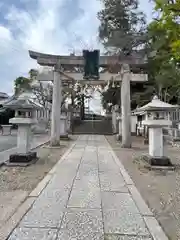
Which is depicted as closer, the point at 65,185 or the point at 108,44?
the point at 65,185

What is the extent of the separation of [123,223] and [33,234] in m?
1.17

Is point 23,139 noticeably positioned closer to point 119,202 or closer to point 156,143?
point 156,143

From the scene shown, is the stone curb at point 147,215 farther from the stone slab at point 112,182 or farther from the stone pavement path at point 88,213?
the stone slab at point 112,182

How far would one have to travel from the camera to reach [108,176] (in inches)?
267

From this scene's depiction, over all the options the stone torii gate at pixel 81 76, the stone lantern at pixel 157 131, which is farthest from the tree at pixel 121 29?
the stone lantern at pixel 157 131

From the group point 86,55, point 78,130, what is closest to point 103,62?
point 86,55

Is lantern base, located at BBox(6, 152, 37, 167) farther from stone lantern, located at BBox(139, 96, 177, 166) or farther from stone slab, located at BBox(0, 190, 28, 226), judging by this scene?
stone lantern, located at BBox(139, 96, 177, 166)

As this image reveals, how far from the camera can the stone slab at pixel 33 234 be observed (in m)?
3.14

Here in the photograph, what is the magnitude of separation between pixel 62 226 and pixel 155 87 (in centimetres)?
1956

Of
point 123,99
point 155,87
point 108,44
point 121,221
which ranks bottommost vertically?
point 121,221

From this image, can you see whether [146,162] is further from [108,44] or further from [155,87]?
[108,44]

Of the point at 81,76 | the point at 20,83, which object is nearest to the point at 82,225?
the point at 81,76

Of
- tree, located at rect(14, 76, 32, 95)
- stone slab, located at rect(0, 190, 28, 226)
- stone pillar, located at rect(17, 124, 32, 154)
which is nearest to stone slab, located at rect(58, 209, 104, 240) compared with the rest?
stone slab, located at rect(0, 190, 28, 226)

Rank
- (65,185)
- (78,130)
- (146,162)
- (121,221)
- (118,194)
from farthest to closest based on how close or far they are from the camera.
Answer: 1. (78,130)
2. (146,162)
3. (65,185)
4. (118,194)
5. (121,221)
